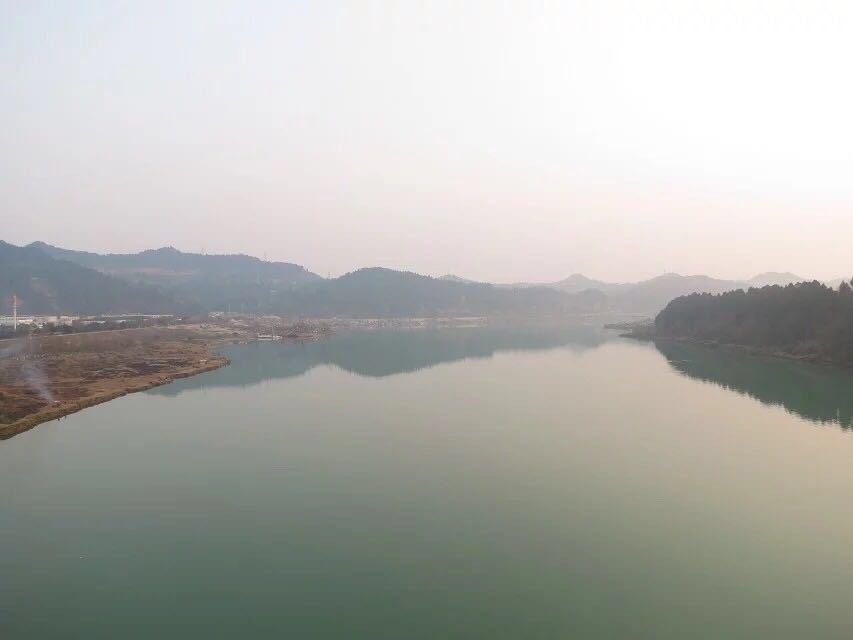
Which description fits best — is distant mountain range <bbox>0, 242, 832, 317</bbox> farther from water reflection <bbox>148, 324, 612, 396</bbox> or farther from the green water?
the green water

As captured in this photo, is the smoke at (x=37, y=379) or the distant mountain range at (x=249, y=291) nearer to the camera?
the smoke at (x=37, y=379)

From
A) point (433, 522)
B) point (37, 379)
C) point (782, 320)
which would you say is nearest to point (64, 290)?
point (37, 379)

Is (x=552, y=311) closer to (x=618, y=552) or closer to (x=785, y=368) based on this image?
(x=785, y=368)

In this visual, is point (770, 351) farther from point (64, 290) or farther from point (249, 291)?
point (249, 291)

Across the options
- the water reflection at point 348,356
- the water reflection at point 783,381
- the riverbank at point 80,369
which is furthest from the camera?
the water reflection at point 348,356

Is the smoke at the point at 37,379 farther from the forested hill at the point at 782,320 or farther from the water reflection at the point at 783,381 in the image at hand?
the forested hill at the point at 782,320

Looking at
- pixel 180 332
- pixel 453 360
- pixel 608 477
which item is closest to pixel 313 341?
pixel 180 332

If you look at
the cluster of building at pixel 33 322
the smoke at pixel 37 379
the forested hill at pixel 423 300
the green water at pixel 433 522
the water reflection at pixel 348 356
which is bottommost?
the green water at pixel 433 522

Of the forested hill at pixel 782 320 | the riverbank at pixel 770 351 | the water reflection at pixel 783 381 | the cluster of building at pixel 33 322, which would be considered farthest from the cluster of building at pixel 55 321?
the forested hill at pixel 782 320
